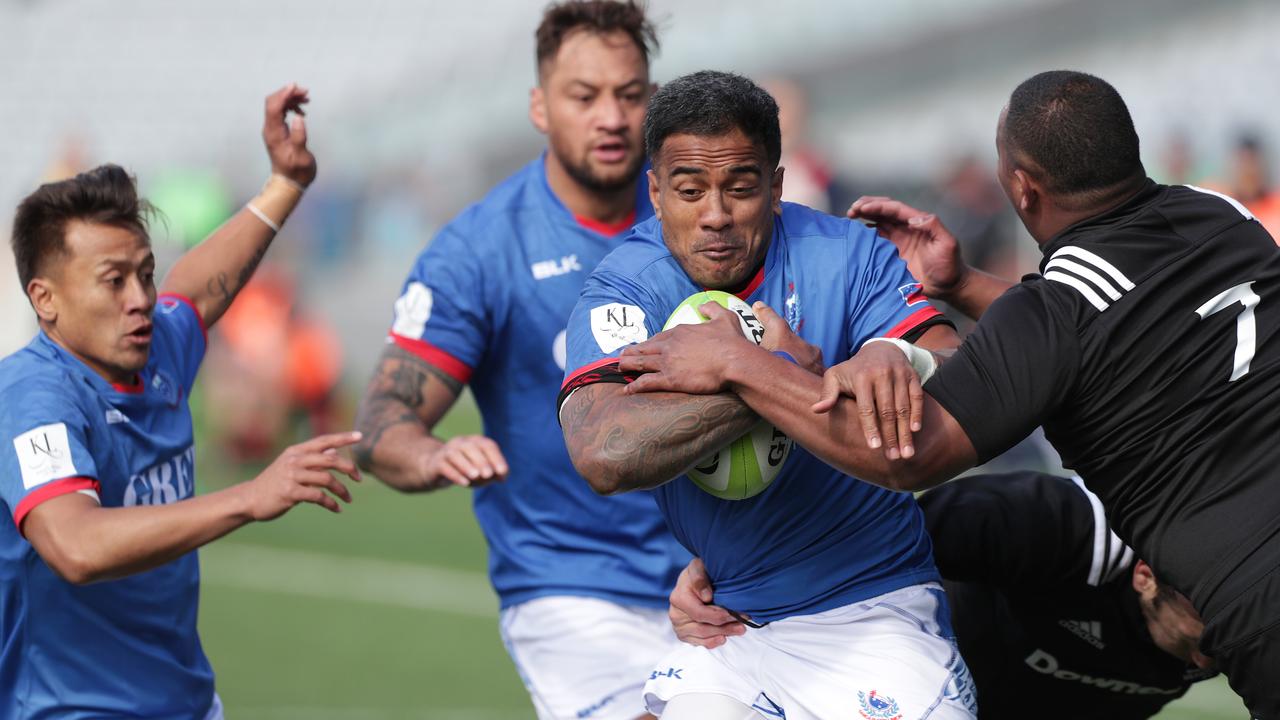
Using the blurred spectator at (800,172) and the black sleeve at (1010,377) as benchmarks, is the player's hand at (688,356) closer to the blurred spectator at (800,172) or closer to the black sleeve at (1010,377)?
the black sleeve at (1010,377)

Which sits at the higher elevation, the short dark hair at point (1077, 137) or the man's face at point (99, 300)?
the short dark hair at point (1077, 137)

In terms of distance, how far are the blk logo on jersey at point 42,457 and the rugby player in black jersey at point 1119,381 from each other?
6.04ft

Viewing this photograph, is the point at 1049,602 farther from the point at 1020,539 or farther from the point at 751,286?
the point at 751,286

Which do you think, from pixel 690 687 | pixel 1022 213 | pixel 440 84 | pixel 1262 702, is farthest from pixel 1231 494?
pixel 440 84

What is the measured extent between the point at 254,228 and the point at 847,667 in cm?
300

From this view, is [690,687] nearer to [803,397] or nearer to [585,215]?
[803,397]

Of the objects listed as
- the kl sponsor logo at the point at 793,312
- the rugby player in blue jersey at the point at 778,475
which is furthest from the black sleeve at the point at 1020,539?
the kl sponsor logo at the point at 793,312

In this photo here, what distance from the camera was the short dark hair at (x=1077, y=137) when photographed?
4.10 metres

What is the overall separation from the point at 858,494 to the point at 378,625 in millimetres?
7304

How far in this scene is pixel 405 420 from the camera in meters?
5.62

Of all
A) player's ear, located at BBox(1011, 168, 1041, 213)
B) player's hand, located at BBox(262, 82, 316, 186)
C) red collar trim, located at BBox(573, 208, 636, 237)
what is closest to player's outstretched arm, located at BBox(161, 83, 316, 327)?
player's hand, located at BBox(262, 82, 316, 186)

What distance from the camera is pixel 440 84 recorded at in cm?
3044

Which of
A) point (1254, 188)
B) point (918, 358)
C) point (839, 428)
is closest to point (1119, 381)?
point (918, 358)

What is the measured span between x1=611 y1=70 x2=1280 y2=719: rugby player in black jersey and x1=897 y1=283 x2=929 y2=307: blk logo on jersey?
362 mm
